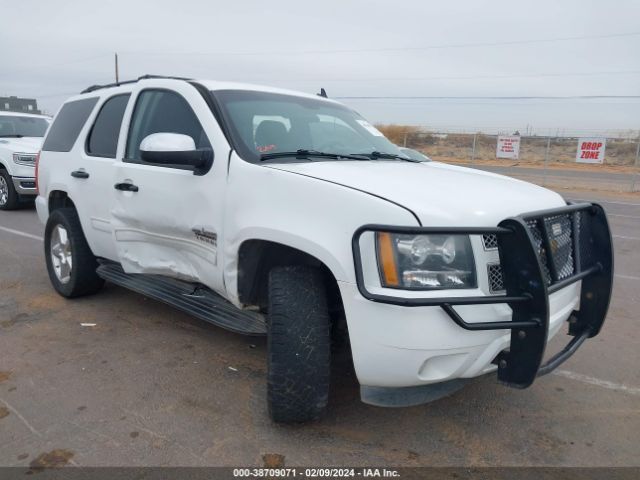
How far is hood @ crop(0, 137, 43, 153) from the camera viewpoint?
9.98 m

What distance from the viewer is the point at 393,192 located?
8.39 feet

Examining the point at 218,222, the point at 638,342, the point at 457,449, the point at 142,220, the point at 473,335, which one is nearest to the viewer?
the point at 473,335

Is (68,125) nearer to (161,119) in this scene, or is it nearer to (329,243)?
(161,119)

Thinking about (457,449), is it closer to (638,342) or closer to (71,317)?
(638,342)

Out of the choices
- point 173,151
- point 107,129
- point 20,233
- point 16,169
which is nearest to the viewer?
point 173,151

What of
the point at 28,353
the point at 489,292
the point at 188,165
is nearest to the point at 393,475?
the point at 489,292

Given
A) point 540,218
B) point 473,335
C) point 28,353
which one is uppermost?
point 540,218

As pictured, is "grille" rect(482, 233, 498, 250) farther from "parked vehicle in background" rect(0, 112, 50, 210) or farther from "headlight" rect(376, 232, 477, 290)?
"parked vehicle in background" rect(0, 112, 50, 210)

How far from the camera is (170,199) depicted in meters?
3.52

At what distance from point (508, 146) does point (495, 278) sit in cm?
2235

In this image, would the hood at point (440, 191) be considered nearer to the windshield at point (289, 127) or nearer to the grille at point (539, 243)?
the grille at point (539, 243)

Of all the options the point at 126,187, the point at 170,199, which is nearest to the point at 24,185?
the point at 126,187

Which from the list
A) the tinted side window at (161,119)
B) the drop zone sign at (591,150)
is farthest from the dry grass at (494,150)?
the tinted side window at (161,119)

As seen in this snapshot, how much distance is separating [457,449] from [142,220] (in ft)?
8.01
